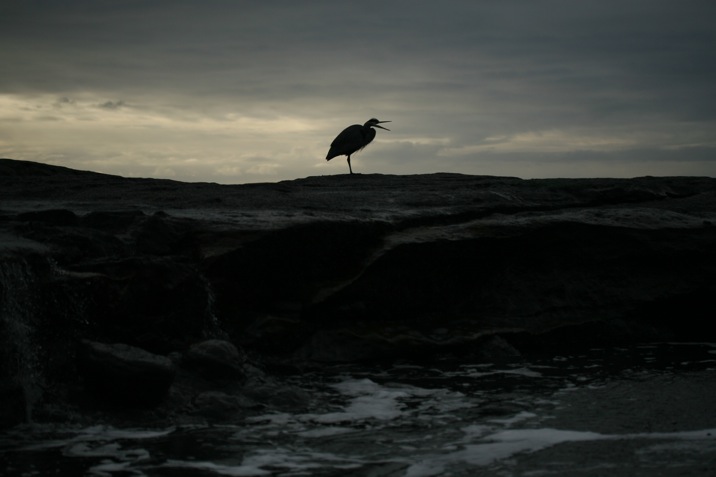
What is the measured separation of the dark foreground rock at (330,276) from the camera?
6668 mm

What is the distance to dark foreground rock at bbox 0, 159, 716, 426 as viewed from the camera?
263 inches

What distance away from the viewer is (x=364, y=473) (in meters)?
4.76

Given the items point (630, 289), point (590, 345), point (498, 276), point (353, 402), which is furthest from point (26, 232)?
point (630, 289)

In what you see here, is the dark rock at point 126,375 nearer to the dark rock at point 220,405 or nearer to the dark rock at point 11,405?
the dark rock at point 220,405

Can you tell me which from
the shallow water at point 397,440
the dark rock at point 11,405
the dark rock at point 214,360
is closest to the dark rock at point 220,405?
the shallow water at point 397,440

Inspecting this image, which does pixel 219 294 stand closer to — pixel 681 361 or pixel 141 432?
pixel 141 432

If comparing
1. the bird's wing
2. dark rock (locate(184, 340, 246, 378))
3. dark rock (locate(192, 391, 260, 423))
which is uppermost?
the bird's wing

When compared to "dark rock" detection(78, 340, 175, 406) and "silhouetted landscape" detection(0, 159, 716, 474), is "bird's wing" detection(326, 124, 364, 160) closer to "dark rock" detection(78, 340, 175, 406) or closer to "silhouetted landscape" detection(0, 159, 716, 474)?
"silhouetted landscape" detection(0, 159, 716, 474)

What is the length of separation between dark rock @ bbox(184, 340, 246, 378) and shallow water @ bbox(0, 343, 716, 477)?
64cm

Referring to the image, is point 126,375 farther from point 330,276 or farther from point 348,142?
point 348,142

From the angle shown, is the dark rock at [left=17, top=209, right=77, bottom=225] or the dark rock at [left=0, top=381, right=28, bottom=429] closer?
the dark rock at [left=0, top=381, right=28, bottom=429]

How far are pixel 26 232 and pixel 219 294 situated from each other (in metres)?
1.67

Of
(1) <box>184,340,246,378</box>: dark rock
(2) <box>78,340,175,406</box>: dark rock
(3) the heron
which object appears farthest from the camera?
(3) the heron

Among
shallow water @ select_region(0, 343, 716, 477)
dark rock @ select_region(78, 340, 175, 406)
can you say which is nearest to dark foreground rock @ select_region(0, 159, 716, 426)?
dark rock @ select_region(78, 340, 175, 406)
